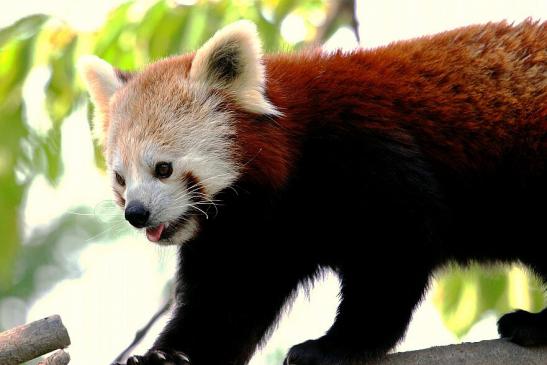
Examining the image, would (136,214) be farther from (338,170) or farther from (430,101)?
(430,101)

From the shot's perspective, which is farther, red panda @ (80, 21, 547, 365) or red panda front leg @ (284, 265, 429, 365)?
red panda @ (80, 21, 547, 365)

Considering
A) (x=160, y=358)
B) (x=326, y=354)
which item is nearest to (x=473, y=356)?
(x=326, y=354)

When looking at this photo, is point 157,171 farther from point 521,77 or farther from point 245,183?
point 521,77

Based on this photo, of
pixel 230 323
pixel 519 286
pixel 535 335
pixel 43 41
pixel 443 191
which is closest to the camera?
pixel 535 335

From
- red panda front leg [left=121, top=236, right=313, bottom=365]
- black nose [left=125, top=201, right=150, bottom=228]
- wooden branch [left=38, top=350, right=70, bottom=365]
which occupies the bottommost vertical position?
red panda front leg [left=121, top=236, right=313, bottom=365]

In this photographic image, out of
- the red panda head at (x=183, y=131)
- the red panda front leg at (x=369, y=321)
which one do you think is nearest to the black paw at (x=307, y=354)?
the red panda front leg at (x=369, y=321)

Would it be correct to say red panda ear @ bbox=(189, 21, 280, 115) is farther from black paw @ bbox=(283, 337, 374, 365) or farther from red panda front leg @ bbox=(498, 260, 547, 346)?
red panda front leg @ bbox=(498, 260, 547, 346)

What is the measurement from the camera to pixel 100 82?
473 centimetres

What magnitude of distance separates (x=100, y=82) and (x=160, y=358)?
135 centimetres

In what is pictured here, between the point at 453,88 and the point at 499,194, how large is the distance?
52cm

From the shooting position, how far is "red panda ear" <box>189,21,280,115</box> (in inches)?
170

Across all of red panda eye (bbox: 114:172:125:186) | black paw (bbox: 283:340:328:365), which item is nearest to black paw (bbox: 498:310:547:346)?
black paw (bbox: 283:340:328:365)

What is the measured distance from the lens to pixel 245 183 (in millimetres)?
4309

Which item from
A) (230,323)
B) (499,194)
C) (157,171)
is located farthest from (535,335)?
(157,171)
